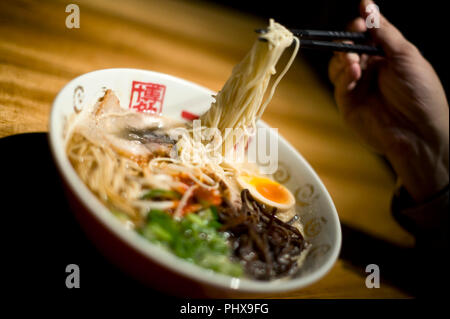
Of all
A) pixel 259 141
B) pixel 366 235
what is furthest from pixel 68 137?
pixel 366 235

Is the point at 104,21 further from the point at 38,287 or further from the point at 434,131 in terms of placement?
the point at 434,131

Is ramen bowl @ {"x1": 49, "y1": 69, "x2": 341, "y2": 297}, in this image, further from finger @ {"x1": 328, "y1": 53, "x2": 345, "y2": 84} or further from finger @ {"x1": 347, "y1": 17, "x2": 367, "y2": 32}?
finger @ {"x1": 347, "y1": 17, "x2": 367, "y2": 32}

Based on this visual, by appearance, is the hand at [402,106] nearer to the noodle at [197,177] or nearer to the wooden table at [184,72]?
the wooden table at [184,72]

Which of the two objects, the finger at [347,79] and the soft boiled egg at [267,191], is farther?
the finger at [347,79]

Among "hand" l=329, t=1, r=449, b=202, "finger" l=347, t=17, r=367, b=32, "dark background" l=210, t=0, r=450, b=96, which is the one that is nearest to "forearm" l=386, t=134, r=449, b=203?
"hand" l=329, t=1, r=449, b=202

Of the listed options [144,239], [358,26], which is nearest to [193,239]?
[144,239]

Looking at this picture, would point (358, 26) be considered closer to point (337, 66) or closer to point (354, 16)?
point (337, 66)

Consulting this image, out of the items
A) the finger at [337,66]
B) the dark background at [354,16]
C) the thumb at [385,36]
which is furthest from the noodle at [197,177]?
the dark background at [354,16]
